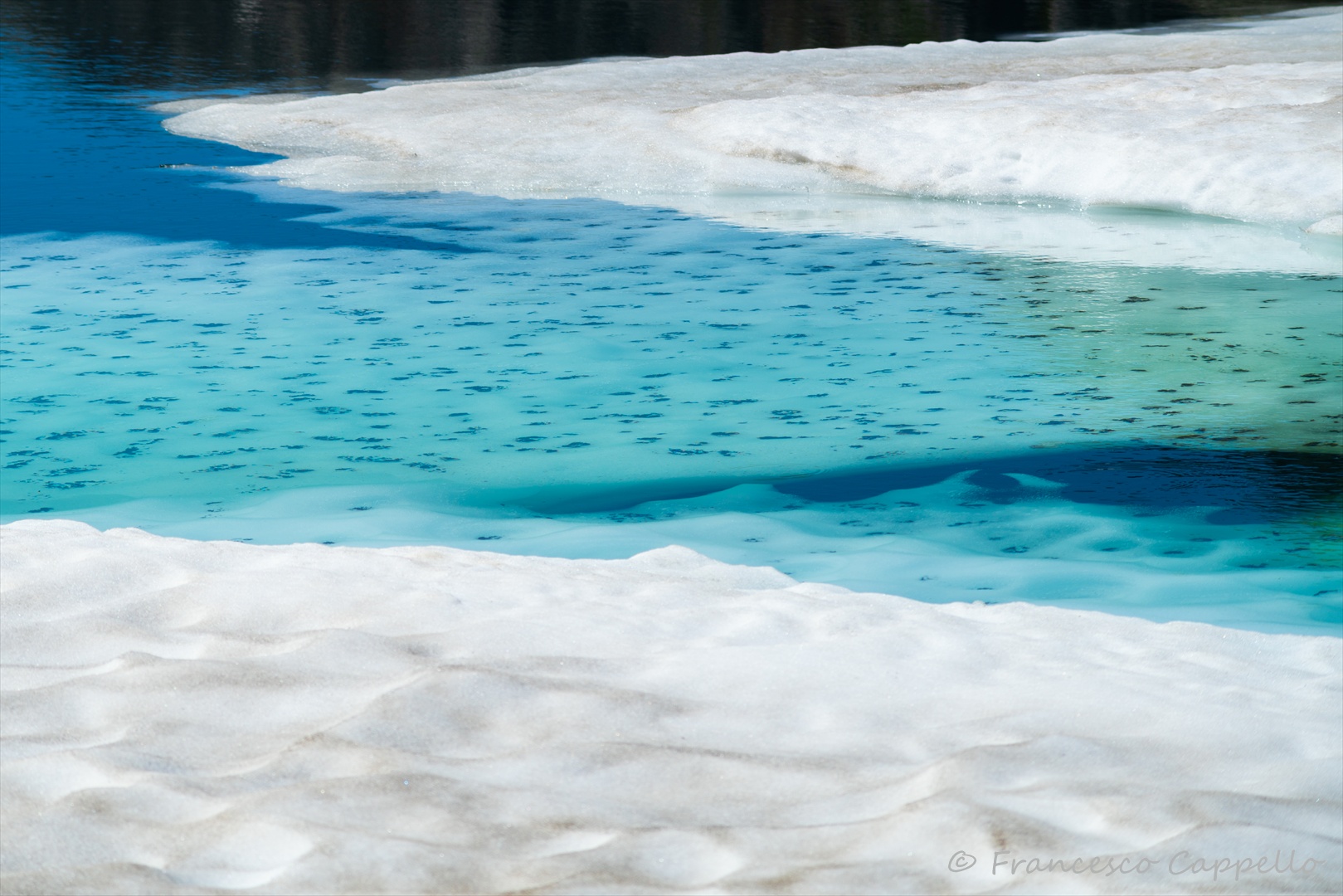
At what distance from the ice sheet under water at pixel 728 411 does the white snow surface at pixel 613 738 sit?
1.10m

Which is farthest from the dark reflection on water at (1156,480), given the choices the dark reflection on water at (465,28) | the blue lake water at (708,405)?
the dark reflection on water at (465,28)

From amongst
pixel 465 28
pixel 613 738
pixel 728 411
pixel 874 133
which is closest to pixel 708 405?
pixel 728 411

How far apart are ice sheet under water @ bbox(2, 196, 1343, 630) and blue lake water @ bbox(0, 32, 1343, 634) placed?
0.06 feet

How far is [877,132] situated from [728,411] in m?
5.57

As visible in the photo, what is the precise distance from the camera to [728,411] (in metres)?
5.48

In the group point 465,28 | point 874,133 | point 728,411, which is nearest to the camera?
point 728,411

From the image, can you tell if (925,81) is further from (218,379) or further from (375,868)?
(375,868)

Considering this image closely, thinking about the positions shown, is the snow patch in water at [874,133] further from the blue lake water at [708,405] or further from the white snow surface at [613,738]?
the white snow surface at [613,738]

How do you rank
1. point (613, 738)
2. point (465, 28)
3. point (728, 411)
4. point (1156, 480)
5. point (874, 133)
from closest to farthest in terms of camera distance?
point (613, 738) → point (1156, 480) → point (728, 411) → point (874, 133) → point (465, 28)

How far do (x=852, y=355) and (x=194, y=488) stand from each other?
300cm

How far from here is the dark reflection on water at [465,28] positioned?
59.9 ft

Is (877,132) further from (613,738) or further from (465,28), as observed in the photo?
(465,28)

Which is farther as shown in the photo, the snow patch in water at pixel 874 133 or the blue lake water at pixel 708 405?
the snow patch in water at pixel 874 133

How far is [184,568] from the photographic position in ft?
9.81
